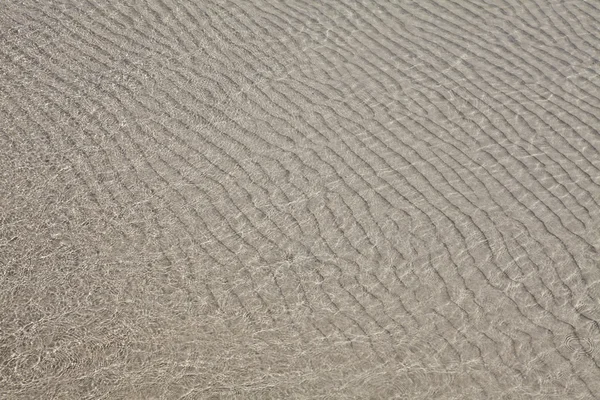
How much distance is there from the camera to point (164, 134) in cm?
647

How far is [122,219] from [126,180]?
0.44 m

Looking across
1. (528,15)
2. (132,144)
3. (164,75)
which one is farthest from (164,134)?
(528,15)

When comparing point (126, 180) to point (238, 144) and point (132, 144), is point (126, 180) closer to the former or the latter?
point (132, 144)

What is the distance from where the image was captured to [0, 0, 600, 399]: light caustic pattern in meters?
4.76

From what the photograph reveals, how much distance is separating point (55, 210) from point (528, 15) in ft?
15.6

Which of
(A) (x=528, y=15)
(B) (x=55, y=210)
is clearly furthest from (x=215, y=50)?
(A) (x=528, y=15)

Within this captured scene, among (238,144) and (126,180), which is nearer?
(126,180)

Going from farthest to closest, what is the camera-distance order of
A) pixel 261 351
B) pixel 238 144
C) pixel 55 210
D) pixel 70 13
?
pixel 70 13 → pixel 238 144 → pixel 55 210 → pixel 261 351

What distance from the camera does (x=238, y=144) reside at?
20.9ft

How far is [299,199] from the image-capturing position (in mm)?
5895

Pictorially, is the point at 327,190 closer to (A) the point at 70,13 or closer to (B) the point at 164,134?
(B) the point at 164,134

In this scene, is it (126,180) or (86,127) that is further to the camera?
(86,127)

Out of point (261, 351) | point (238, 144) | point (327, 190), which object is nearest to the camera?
point (261, 351)

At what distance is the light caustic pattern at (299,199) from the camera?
476cm
